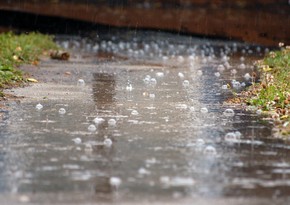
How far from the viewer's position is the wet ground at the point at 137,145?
17.4 ft

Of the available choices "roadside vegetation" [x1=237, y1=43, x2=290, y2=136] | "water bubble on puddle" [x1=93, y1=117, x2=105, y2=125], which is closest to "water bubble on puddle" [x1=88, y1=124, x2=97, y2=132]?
"water bubble on puddle" [x1=93, y1=117, x2=105, y2=125]

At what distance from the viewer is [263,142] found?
720cm

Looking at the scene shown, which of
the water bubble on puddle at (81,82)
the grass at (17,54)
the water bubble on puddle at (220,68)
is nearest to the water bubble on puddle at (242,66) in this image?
the water bubble on puddle at (220,68)

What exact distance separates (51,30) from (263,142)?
1998cm

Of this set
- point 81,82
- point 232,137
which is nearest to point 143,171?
point 232,137

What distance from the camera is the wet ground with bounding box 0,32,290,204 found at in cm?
530

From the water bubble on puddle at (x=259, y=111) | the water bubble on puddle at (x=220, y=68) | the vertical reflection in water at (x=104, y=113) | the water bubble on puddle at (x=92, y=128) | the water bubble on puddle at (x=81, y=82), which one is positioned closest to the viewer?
the vertical reflection in water at (x=104, y=113)

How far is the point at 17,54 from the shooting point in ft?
52.5

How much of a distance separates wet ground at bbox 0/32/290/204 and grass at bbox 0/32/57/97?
1.37 feet

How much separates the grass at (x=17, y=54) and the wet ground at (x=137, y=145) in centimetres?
42

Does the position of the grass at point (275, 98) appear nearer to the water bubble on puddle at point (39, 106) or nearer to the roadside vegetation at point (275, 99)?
the roadside vegetation at point (275, 99)

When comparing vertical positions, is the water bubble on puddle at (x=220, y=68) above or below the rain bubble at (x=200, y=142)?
above

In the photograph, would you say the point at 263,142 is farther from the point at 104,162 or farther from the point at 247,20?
the point at 247,20

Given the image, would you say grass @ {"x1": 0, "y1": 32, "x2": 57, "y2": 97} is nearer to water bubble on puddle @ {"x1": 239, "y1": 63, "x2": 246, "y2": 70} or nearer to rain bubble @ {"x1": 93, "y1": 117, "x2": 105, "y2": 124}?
rain bubble @ {"x1": 93, "y1": 117, "x2": 105, "y2": 124}
